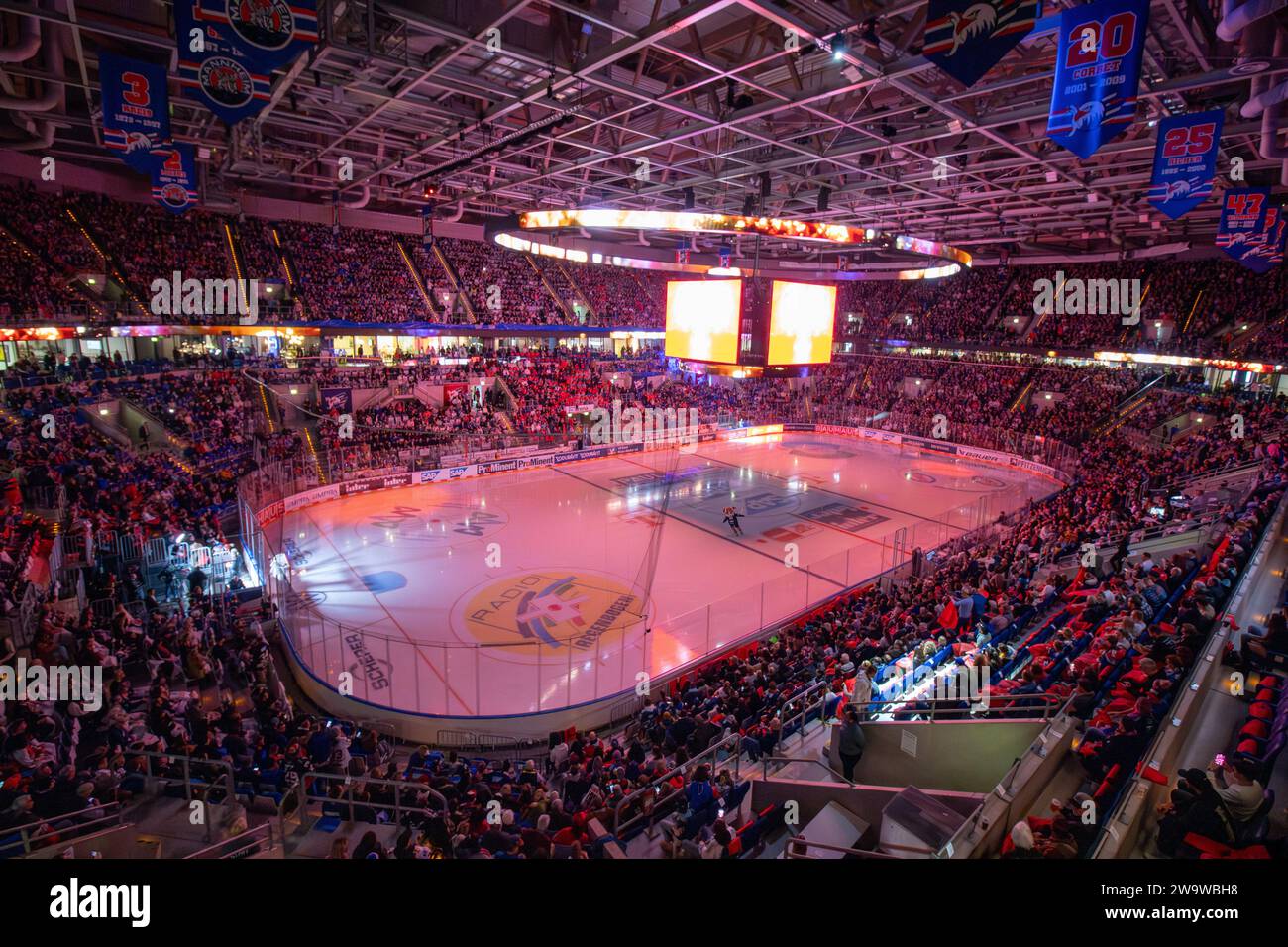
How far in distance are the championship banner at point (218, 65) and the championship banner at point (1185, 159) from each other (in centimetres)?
1484

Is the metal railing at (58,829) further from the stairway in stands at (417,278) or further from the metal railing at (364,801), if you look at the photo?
the stairway in stands at (417,278)

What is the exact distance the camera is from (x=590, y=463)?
3278 centimetres

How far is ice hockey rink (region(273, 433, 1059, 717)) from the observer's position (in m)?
13.0

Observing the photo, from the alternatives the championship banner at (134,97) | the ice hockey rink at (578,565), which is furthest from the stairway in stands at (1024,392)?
the championship banner at (134,97)

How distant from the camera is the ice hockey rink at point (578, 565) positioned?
42.7ft

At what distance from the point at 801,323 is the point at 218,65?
11.8m

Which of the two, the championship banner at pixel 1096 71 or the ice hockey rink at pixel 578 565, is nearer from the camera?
the championship banner at pixel 1096 71

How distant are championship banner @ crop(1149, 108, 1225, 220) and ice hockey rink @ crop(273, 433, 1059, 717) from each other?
1029 centimetres

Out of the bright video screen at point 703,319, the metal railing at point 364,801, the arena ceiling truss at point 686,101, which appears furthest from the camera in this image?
the bright video screen at point 703,319

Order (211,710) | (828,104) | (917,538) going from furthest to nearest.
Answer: (917,538) → (828,104) → (211,710)
